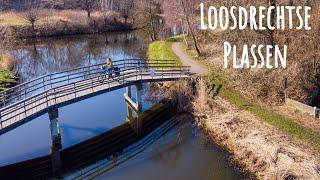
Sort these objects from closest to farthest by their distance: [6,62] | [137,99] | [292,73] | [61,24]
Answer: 1. [292,73]
2. [137,99]
3. [6,62]
4. [61,24]

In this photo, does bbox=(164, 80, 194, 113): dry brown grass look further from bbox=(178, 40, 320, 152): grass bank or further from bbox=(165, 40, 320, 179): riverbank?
bbox=(178, 40, 320, 152): grass bank

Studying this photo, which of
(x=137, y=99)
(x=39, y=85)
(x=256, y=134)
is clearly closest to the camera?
(x=256, y=134)

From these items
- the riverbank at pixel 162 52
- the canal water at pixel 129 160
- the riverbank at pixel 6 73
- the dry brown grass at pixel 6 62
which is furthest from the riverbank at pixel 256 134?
the dry brown grass at pixel 6 62

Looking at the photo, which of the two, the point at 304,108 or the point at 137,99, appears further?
the point at 137,99

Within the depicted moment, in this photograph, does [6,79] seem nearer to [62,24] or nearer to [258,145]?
[258,145]

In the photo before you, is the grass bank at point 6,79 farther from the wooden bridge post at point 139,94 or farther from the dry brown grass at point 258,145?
the dry brown grass at point 258,145

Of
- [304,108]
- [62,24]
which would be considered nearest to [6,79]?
[304,108]
